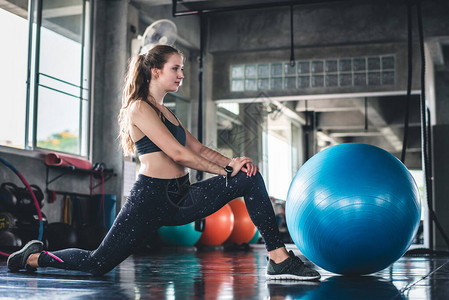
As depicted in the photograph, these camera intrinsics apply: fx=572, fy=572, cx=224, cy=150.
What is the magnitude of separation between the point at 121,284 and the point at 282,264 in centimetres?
72

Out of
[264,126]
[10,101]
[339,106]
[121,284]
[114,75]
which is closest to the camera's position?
[121,284]

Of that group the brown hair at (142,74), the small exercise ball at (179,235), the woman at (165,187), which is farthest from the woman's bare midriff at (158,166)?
the small exercise ball at (179,235)

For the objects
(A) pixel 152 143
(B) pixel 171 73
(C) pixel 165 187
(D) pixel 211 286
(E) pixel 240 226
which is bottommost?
(D) pixel 211 286

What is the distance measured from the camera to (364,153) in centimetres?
272

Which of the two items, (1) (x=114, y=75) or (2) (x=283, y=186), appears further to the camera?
(2) (x=283, y=186)

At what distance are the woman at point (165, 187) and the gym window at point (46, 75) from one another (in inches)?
118

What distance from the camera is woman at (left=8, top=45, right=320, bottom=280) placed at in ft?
8.54

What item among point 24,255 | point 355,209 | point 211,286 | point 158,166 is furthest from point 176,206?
point 24,255

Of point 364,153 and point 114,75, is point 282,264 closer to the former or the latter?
point 364,153

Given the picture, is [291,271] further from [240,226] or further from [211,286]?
[240,226]

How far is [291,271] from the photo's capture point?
8.45ft

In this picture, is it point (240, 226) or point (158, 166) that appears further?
point (240, 226)

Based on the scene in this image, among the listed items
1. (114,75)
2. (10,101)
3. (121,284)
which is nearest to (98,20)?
(114,75)

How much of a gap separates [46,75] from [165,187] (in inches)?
150
